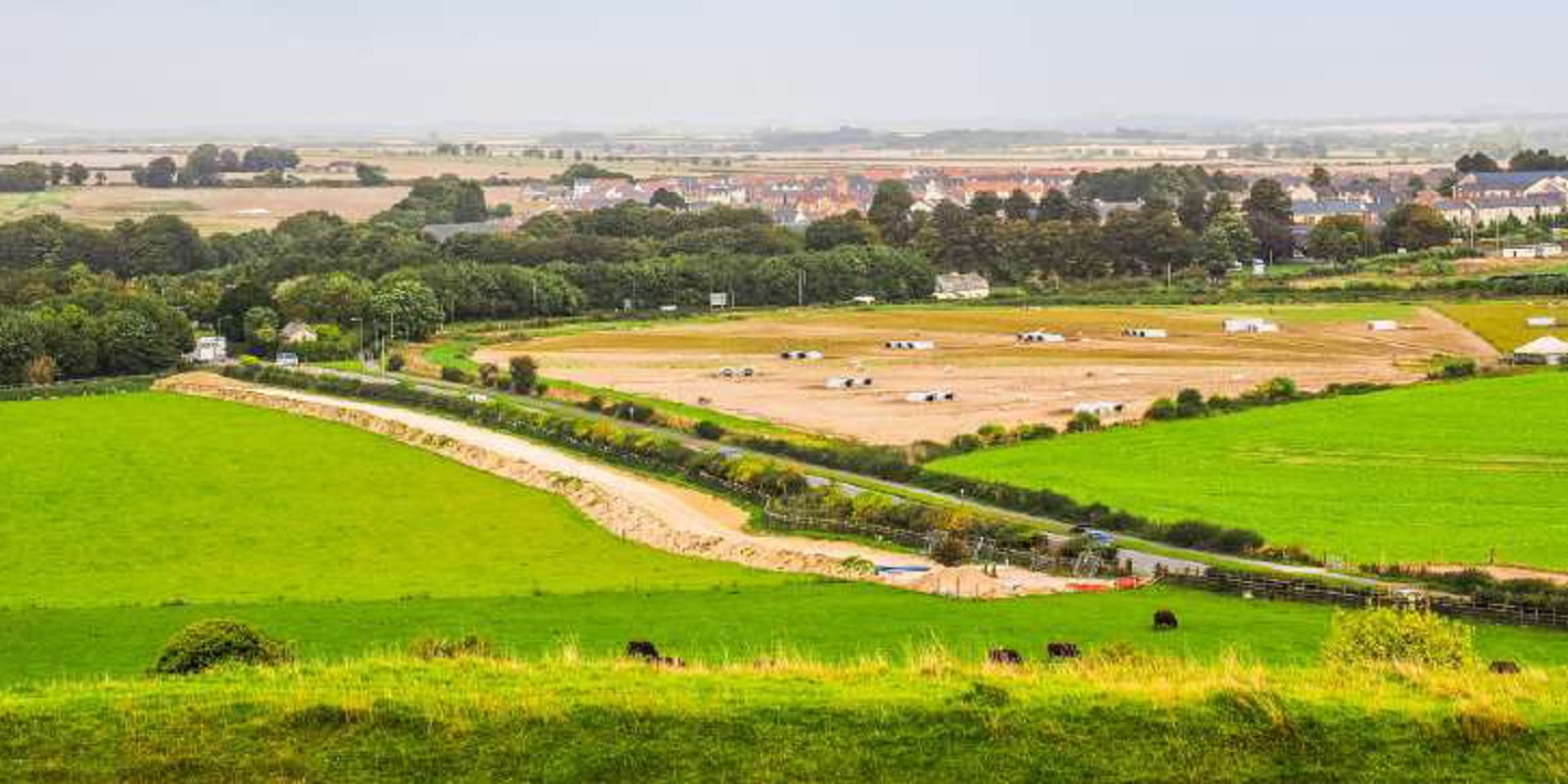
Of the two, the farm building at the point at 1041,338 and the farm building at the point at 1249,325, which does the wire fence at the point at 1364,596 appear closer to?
the farm building at the point at 1041,338

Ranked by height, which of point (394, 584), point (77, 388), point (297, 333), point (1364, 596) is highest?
point (1364, 596)

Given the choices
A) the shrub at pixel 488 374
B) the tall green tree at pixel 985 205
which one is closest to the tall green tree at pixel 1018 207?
the tall green tree at pixel 985 205

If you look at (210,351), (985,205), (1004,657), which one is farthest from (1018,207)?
(1004,657)

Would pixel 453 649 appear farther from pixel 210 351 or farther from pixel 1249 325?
pixel 1249 325

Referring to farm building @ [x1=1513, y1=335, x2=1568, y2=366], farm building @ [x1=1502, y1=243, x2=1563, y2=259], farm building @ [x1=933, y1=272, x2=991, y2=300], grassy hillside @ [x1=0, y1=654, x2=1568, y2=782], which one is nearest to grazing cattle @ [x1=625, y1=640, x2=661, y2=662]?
grassy hillside @ [x1=0, y1=654, x2=1568, y2=782]

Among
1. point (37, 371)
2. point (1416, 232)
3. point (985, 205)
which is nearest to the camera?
point (37, 371)

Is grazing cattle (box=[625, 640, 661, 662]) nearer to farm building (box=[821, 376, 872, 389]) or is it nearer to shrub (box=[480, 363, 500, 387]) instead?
farm building (box=[821, 376, 872, 389])

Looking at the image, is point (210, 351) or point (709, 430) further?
point (210, 351)

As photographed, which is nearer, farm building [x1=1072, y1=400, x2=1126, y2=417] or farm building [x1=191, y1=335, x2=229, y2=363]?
farm building [x1=1072, y1=400, x2=1126, y2=417]
